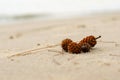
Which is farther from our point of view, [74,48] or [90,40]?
[90,40]

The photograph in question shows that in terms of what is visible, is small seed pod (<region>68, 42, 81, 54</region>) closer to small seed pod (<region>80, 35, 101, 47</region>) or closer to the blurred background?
small seed pod (<region>80, 35, 101, 47</region>)

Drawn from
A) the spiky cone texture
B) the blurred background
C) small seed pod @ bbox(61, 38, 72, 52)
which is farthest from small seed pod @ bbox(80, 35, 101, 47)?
the blurred background

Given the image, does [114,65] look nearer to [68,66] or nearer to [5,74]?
[68,66]

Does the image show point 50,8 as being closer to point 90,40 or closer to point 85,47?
point 90,40

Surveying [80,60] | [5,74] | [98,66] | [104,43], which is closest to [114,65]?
[98,66]

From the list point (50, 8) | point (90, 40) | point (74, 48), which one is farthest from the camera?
point (50, 8)

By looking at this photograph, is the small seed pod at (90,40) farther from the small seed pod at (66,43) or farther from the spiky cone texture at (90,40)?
the small seed pod at (66,43)

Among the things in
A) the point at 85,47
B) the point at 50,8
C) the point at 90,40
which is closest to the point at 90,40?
the point at 90,40

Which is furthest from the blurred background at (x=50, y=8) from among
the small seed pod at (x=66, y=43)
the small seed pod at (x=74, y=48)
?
the small seed pod at (x=74, y=48)
